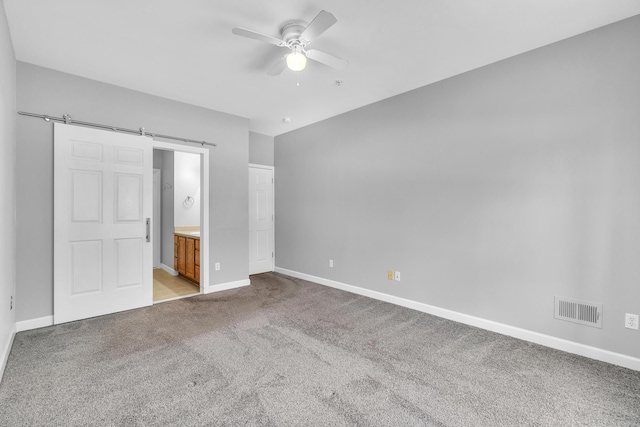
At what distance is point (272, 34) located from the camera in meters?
2.44

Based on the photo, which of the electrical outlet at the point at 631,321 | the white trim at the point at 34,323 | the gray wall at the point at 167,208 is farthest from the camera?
the gray wall at the point at 167,208

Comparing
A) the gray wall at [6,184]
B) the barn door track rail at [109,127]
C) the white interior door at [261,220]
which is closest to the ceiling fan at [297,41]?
the gray wall at [6,184]

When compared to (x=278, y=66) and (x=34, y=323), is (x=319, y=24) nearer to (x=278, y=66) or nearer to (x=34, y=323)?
(x=278, y=66)

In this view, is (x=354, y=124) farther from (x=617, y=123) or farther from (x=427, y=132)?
(x=617, y=123)

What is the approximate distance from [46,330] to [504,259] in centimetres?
459

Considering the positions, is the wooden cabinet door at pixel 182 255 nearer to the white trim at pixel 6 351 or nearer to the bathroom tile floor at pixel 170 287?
the bathroom tile floor at pixel 170 287

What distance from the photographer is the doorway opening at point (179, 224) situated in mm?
4199

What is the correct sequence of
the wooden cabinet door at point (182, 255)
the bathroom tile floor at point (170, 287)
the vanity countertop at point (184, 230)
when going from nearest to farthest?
the bathroom tile floor at point (170, 287), the wooden cabinet door at point (182, 255), the vanity countertop at point (184, 230)

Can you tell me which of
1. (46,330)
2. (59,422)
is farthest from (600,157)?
(46,330)

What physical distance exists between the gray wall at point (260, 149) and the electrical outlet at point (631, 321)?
502 cm

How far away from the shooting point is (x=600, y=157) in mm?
2352

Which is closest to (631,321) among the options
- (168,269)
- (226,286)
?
(226,286)

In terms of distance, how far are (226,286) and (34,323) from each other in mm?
2063

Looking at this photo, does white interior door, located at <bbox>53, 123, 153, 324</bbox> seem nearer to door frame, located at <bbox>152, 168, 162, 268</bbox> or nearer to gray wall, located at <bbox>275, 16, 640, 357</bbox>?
door frame, located at <bbox>152, 168, 162, 268</bbox>
